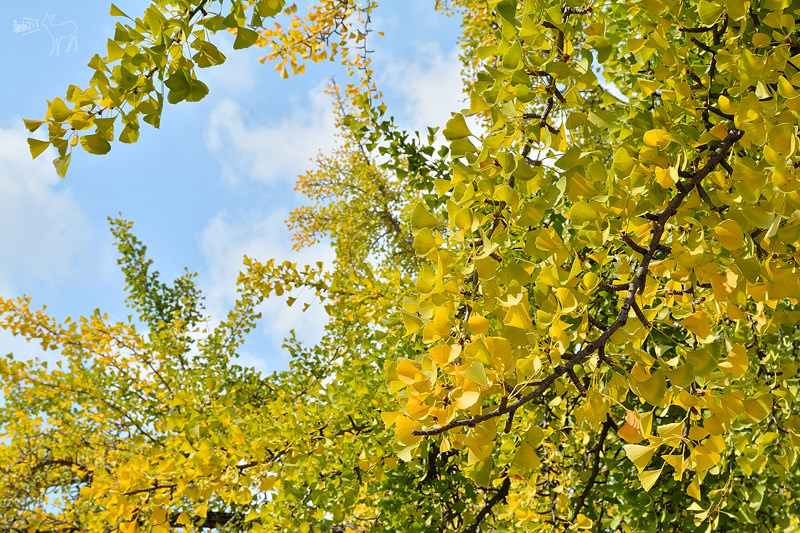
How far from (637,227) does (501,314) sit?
325 millimetres

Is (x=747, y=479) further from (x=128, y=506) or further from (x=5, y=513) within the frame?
(x=5, y=513)

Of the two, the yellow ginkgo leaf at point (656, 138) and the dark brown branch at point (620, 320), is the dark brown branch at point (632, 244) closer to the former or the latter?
the dark brown branch at point (620, 320)

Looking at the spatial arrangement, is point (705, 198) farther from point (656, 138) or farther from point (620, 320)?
point (620, 320)

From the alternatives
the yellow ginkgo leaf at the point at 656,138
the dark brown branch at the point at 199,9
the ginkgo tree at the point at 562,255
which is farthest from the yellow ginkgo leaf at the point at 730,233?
the dark brown branch at the point at 199,9

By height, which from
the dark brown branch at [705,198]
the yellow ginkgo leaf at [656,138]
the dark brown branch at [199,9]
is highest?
the dark brown branch at [199,9]

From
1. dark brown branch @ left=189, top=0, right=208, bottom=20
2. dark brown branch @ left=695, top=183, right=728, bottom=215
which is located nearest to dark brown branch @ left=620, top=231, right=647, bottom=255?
dark brown branch @ left=695, top=183, right=728, bottom=215

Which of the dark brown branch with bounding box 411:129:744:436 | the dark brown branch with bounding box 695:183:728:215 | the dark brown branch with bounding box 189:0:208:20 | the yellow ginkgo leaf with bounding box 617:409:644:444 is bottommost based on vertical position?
the yellow ginkgo leaf with bounding box 617:409:644:444

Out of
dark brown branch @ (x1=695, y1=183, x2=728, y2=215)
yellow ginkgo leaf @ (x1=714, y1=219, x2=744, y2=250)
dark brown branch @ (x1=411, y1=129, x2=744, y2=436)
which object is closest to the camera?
dark brown branch @ (x1=411, y1=129, x2=744, y2=436)

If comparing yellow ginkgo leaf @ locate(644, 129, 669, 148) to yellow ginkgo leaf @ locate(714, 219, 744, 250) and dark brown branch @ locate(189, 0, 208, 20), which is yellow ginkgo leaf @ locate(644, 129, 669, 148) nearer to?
yellow ginkgo leaf @ locate(714, 219, 744, 250)

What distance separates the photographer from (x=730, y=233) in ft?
3.11

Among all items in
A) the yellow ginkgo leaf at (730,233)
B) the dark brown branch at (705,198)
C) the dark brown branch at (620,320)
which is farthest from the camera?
the dark brown branch at (705,198)

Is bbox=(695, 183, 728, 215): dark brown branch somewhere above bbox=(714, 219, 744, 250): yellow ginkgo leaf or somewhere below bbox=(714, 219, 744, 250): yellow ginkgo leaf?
above

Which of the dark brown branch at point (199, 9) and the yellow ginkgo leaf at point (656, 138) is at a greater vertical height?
the dark brown branch at point (199, 9)

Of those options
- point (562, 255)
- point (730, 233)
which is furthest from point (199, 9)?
point (730, 233)
